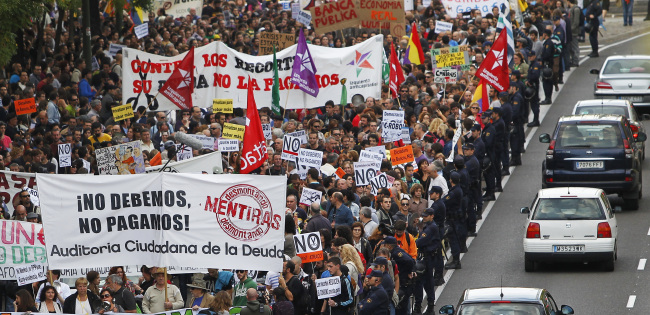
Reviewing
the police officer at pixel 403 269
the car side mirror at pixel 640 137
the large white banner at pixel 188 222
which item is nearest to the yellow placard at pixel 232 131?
the police officer at pixel 403 269

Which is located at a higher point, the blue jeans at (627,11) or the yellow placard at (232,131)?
the blue jeans at (627,11)

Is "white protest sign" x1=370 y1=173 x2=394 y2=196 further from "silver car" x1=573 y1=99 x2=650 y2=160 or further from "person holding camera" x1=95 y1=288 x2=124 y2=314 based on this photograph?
"silver car" x1=573 y1=99 x2=650 y2=160

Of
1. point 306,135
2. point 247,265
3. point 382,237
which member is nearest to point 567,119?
point 306,135

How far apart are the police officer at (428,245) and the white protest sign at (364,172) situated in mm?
1394

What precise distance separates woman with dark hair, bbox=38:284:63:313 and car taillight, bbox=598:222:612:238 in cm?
900

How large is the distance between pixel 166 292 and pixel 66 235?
1.51 metres

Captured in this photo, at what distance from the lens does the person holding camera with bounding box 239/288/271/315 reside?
595 inches

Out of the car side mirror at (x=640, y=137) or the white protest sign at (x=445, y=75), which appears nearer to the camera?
the car side mirror at (x=640, y=137)

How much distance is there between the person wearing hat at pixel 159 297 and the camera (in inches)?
623

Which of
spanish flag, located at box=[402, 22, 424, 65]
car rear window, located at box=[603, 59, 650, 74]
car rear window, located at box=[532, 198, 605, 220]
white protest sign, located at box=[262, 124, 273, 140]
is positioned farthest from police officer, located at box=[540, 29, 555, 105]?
car rear window, located at box=[532, 198, 605, 220]

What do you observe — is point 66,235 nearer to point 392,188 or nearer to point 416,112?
point 392,188

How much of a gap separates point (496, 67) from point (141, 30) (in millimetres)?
8994

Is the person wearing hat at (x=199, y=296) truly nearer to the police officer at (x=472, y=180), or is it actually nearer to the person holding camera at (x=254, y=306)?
the person holding camera at (x=254, y=306)

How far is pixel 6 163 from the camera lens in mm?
21156
